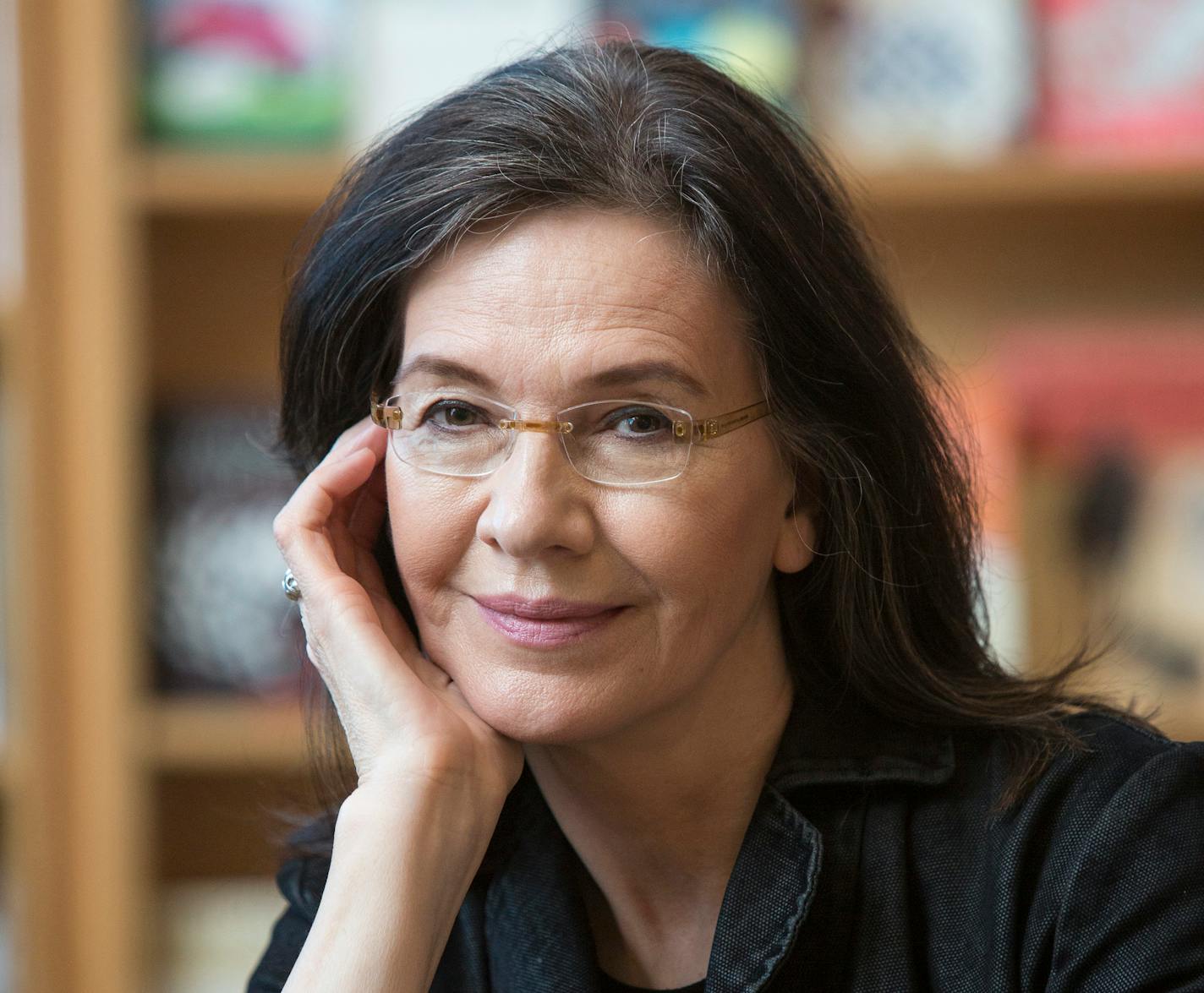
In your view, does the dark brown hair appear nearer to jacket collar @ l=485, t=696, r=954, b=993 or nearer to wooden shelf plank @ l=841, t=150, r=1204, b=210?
jacket collar @ l=485, t=696, r=954, b=993

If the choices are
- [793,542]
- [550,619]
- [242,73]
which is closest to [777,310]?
[793,542]

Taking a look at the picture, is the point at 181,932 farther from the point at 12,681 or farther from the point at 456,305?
the point at 456,305

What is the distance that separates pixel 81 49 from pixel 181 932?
131cm

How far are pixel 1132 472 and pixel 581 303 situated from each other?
125cm

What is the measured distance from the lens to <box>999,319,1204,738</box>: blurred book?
211 cm

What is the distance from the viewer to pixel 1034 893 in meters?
1.19

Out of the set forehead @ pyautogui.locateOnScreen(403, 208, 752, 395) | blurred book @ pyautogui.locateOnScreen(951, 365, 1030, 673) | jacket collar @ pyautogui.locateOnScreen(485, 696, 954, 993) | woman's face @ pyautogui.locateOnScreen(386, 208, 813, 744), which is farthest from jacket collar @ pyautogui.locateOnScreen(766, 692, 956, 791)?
blurred book @ pyautogui.locateOnScreen(951, 365, 1030, 673)

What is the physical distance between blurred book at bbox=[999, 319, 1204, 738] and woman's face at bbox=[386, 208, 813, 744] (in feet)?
3.34

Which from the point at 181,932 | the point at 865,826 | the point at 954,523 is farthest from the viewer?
the point at 181,932

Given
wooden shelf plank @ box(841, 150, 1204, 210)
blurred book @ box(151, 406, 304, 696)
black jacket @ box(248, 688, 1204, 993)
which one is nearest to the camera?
black jacket @ box(248, 688, 1204, 993)

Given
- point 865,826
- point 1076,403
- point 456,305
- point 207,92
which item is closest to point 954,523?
point 865,826

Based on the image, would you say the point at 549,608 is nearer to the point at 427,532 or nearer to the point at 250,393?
the point at 427,532

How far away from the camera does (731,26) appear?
207 centimetres

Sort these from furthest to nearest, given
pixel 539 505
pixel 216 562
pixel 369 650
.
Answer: pixel 216 562 → pixel 369 650 → pixel 539 505
